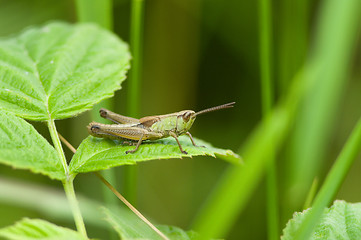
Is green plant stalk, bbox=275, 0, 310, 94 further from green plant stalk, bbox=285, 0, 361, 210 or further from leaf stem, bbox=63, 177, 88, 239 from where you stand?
leaf stem, bbox=63, 177, 88, 239

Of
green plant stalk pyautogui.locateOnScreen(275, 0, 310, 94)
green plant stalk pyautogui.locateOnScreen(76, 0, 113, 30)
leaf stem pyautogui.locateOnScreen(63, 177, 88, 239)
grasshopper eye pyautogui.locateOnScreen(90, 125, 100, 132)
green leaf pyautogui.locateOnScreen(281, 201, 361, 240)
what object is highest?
green plant stalk pyautogui.locateOnScreen(275, 0, 310, 94)

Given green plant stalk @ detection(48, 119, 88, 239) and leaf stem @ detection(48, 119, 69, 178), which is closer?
green plant stalk @ detection(48, 119, 88, 239)

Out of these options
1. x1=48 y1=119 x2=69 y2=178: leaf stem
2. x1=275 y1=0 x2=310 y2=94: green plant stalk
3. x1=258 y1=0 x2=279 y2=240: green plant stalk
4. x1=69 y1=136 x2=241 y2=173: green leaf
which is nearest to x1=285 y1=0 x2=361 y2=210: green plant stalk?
x1=275 y1=0 x2=310 y2=94: green plant stalk

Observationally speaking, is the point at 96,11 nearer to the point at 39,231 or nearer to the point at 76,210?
the point at 76,210

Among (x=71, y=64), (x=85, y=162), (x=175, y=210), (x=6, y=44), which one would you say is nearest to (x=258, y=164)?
(x=85, y=162)

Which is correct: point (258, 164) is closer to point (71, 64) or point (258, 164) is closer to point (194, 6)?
point (71, 64)

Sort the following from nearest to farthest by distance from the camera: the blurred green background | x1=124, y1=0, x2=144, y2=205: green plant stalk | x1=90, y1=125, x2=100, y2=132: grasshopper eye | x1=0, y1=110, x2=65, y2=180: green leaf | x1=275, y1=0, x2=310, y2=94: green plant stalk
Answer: x1=0, y1=110, x2=65, y2=180: green leaf → x1=90, y1=125, x2=100, y2=132: grasshopper eye → x1=124, y1=0, x2=144, y2=205: green plant stalk → x1=275, y1=0, x2=310, y2=94: green plant stalk → the blurred green background

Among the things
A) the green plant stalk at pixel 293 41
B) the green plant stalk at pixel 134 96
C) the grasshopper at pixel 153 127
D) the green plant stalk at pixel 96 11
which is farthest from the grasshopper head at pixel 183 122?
the green plant stalk at pixel 293 41
